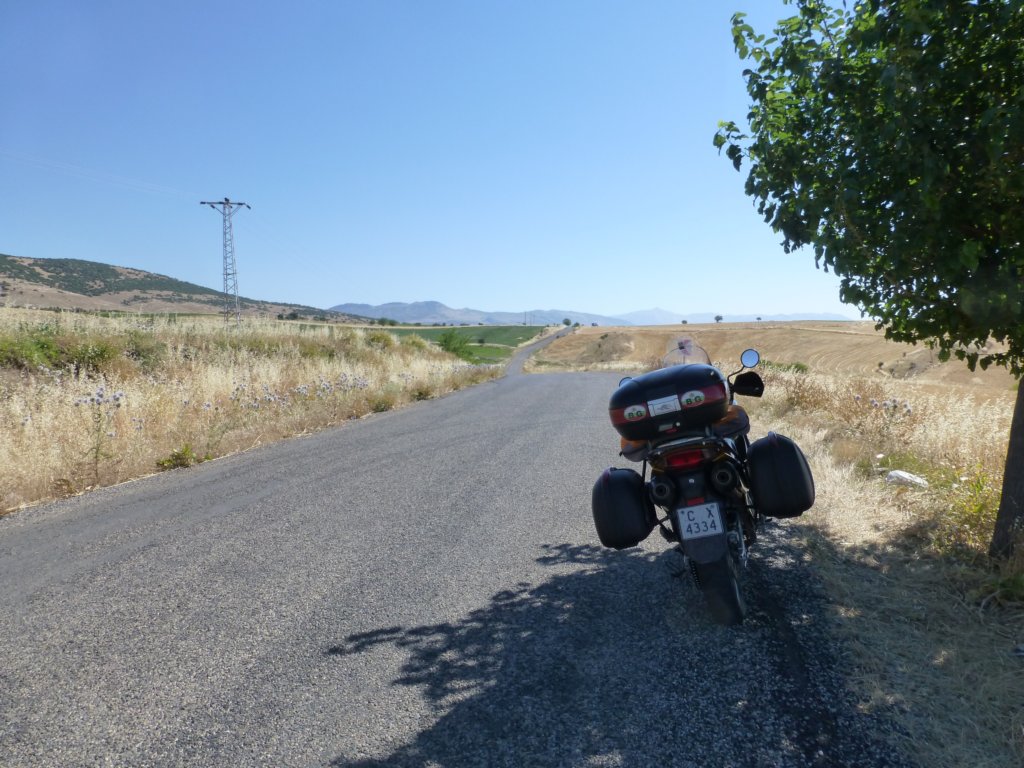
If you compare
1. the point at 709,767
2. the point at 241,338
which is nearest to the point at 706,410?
the point at 709,767

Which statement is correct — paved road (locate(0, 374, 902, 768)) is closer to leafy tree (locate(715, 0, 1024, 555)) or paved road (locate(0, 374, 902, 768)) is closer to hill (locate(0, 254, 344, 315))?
→ leafy tree (locate(715, 0, 1024, 555))

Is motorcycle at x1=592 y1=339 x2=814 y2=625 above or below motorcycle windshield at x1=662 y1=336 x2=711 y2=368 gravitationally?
below

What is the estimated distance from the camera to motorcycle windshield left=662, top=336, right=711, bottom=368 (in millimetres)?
4887

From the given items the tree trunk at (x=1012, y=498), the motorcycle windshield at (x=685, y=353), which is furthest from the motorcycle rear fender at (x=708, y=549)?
the tree trunk at (x=1012, y=498)

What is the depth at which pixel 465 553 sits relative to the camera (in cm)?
504

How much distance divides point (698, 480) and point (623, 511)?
1.57 ft

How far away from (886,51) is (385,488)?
586 centimetres

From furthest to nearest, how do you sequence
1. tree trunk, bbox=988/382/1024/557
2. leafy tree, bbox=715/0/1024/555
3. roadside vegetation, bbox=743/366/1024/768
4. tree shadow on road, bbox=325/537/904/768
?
tree trunk, bbox=988/382/1024/557 → leafy tree, bbox=715/0/1024/555 → roadside vegetation, bbox=743/366/1024/768 → tree shadow on road, bbox=325/537/904/768

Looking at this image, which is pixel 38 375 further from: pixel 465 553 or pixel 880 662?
pixel 880 662

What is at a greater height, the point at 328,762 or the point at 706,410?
the point at 706,410

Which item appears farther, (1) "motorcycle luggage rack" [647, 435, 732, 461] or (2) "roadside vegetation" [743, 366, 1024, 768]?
(1) "motorcycle luggage rack" [647, 435, 732, 461]

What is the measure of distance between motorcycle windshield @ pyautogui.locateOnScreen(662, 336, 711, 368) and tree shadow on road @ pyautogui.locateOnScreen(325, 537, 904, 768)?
1581 mm

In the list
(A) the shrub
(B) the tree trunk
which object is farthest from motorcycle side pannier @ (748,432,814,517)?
(A) the shrub

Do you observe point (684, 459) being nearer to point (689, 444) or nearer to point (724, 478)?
point (689, 444)
